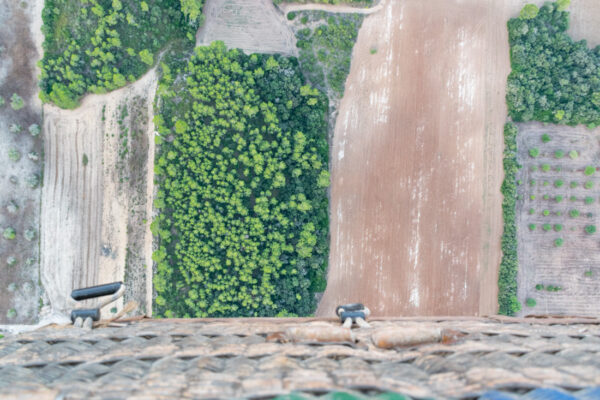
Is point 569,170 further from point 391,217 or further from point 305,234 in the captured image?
point 305,234

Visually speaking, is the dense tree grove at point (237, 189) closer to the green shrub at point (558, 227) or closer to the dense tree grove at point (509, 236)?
the dense tree grove at point (509, 236)

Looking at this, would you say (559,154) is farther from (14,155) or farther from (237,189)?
(14,155)

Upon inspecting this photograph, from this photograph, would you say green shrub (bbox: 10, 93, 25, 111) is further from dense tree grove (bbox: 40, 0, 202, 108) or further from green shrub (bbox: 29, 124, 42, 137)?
dense tree grove (bbox: 40, 0, 202, 108)

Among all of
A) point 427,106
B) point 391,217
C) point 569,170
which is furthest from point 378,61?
point 569,170

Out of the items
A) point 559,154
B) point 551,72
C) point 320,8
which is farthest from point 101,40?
point 559,154

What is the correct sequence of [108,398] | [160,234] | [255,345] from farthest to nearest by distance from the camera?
1. [160,234]
2. [255,345]
3. [108,398]

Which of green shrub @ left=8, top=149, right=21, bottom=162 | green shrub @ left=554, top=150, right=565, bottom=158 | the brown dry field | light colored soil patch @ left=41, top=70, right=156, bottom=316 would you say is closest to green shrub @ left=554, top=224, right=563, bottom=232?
the brown dry field

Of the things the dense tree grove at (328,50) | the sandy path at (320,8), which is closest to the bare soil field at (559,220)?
the dense tree grove at (328,50)
